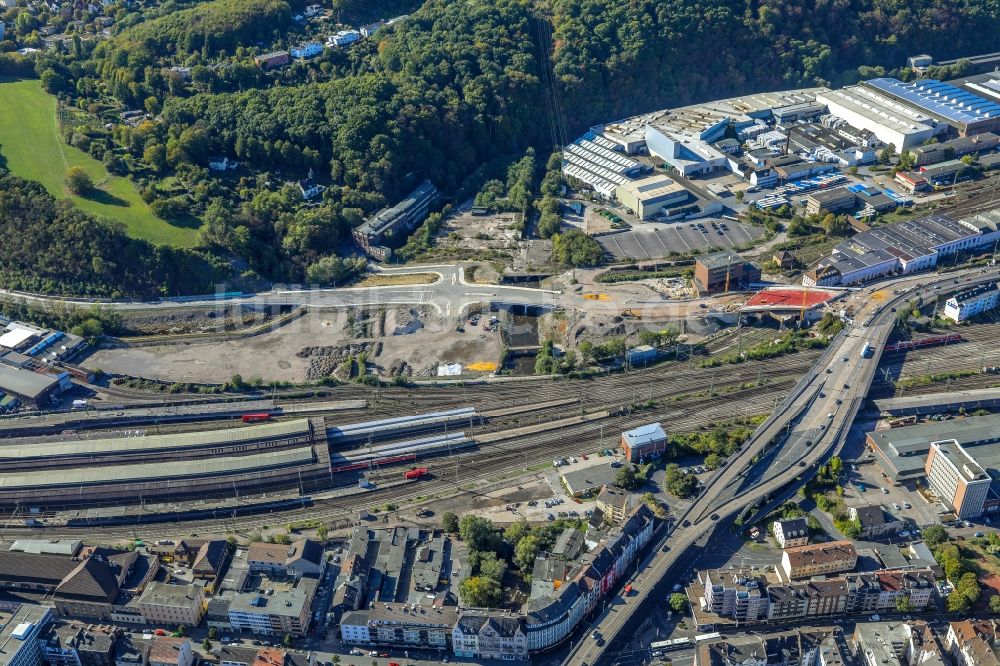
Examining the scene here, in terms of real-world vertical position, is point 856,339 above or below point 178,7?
below

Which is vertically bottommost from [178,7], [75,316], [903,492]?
[903,492]

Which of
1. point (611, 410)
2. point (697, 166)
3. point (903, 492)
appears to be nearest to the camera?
point (903, 492)

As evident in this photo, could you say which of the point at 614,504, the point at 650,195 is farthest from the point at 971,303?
the point at 614,504

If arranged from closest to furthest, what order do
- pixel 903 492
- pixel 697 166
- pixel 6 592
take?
1. pixel 6 592
2. pixel 903 492
3. pixel 697 166

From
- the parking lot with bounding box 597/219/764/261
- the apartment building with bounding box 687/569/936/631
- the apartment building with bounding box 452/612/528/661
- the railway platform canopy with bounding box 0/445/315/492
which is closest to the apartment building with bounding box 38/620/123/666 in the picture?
the railway platform canopy with bounding box 0/445/315/492

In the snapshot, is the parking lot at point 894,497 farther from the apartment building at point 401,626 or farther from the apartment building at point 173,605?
the apartment building at point 173,605

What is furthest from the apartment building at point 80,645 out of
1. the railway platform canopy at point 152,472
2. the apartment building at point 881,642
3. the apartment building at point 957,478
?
the apartment building at point 957,478

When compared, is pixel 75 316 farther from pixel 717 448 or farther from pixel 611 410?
pixel 717 448

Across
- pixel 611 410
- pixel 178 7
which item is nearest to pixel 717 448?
pixel 611 410
